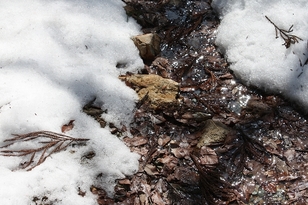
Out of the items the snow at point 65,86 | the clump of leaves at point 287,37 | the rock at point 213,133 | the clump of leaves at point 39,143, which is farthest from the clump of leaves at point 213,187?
the clump of leaves at point 287,37

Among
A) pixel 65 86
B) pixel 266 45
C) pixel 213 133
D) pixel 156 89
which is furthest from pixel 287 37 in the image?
pixel 65 86

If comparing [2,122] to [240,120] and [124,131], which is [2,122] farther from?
[240,120]

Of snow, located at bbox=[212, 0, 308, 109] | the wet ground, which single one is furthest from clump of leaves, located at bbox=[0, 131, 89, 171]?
snow, located at bbox=[212, 0, 308, 109]

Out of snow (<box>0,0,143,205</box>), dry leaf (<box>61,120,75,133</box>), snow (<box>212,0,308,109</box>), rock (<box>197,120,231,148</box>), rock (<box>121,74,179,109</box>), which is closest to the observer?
snow (<box>0,0,143,205</box>)

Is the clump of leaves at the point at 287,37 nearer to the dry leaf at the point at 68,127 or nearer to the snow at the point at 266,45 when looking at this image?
the snow at the point at 266,45

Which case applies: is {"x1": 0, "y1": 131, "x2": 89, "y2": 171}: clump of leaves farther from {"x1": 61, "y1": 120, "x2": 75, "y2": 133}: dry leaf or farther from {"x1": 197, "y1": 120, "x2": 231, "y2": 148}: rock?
{"x1": 197, "y1": 120, "x2": 231, "y2": 148}: rock

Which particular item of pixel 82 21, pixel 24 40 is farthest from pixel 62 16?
pixel 24 40
